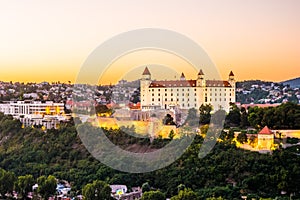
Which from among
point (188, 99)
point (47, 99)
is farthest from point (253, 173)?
point (47, 99)

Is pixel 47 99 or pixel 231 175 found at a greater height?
pixel 47 99

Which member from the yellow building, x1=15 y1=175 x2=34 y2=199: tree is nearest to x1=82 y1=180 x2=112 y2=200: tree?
x1=15 y1=175 x2=34 y2=199: tree

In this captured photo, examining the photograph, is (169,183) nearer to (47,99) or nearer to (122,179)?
(122,179)

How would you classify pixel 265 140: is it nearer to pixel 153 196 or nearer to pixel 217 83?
pixel 153 196

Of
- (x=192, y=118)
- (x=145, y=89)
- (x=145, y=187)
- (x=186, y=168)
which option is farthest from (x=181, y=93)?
(x=145, y=187)

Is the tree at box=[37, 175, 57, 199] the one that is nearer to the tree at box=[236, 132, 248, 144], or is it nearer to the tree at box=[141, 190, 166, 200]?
the tree at box=[141, 190, 166, 200]

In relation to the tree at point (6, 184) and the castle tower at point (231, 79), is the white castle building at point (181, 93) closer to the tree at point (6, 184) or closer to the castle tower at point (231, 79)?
the castle tower at point (231, 79)
